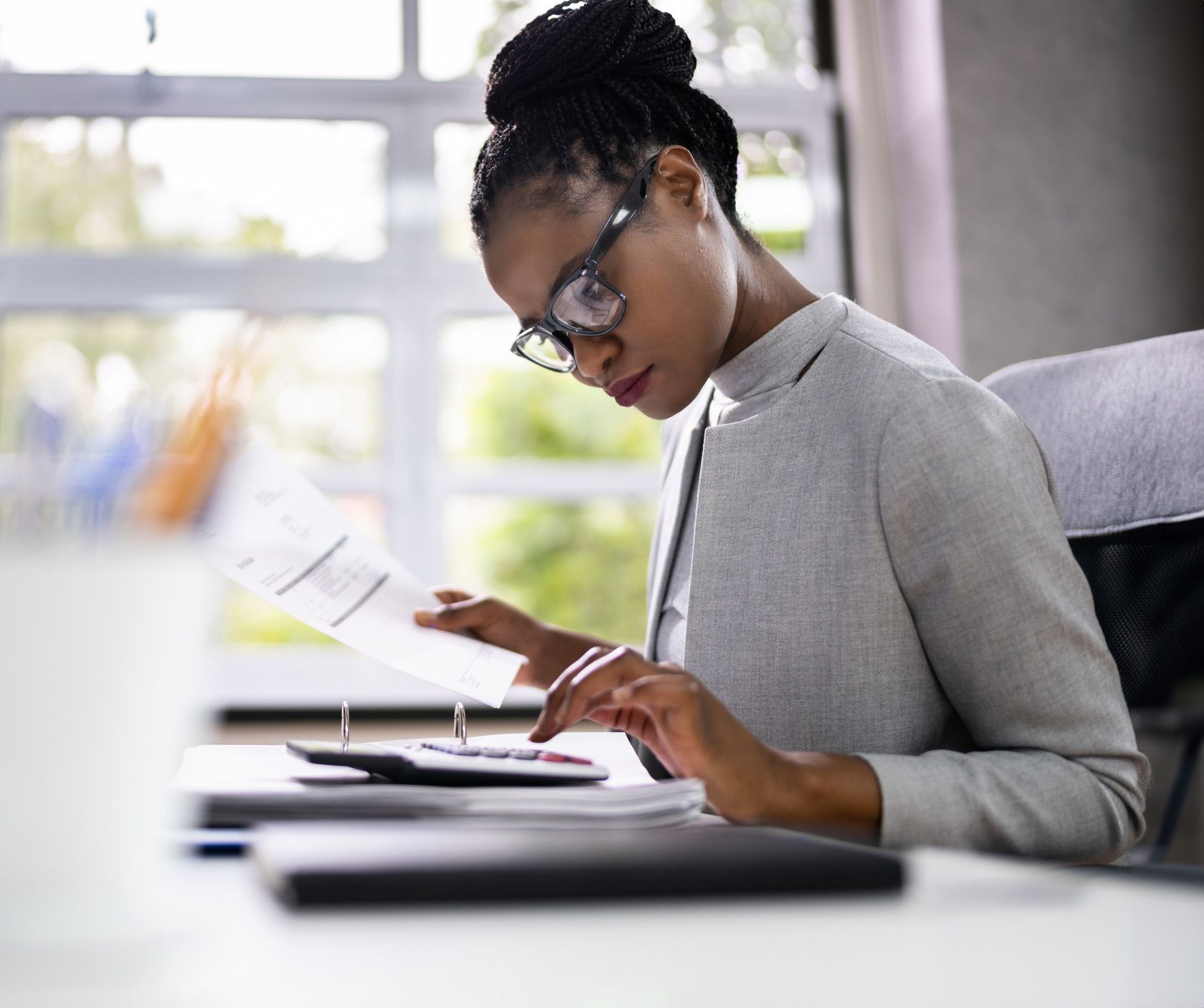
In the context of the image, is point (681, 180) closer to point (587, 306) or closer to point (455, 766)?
point (587, 306)

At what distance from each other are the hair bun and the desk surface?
0.91 m

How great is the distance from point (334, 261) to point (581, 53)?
1677 mm

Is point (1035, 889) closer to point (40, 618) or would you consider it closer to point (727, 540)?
point (40, 618)

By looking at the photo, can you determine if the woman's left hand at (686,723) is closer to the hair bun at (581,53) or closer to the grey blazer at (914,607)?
the grey blazer at (914,607)

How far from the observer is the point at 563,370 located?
123cm

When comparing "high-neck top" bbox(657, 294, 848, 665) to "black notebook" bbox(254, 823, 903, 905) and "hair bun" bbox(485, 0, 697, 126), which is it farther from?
A: "black notebook" bbox(254, 823, 903, 905)

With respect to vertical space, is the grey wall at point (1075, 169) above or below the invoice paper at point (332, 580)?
above

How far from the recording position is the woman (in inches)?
28.5

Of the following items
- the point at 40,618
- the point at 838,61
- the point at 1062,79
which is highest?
the point at 838,61

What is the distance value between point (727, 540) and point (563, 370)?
32 cm

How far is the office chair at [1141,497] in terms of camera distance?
3.26 feet

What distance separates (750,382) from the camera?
113cm

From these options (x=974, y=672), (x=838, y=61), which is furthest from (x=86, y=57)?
(x=974, y=672)

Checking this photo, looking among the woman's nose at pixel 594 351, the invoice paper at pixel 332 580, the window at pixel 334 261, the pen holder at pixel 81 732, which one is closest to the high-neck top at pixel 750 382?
the woman's nose at pixel 594 351
